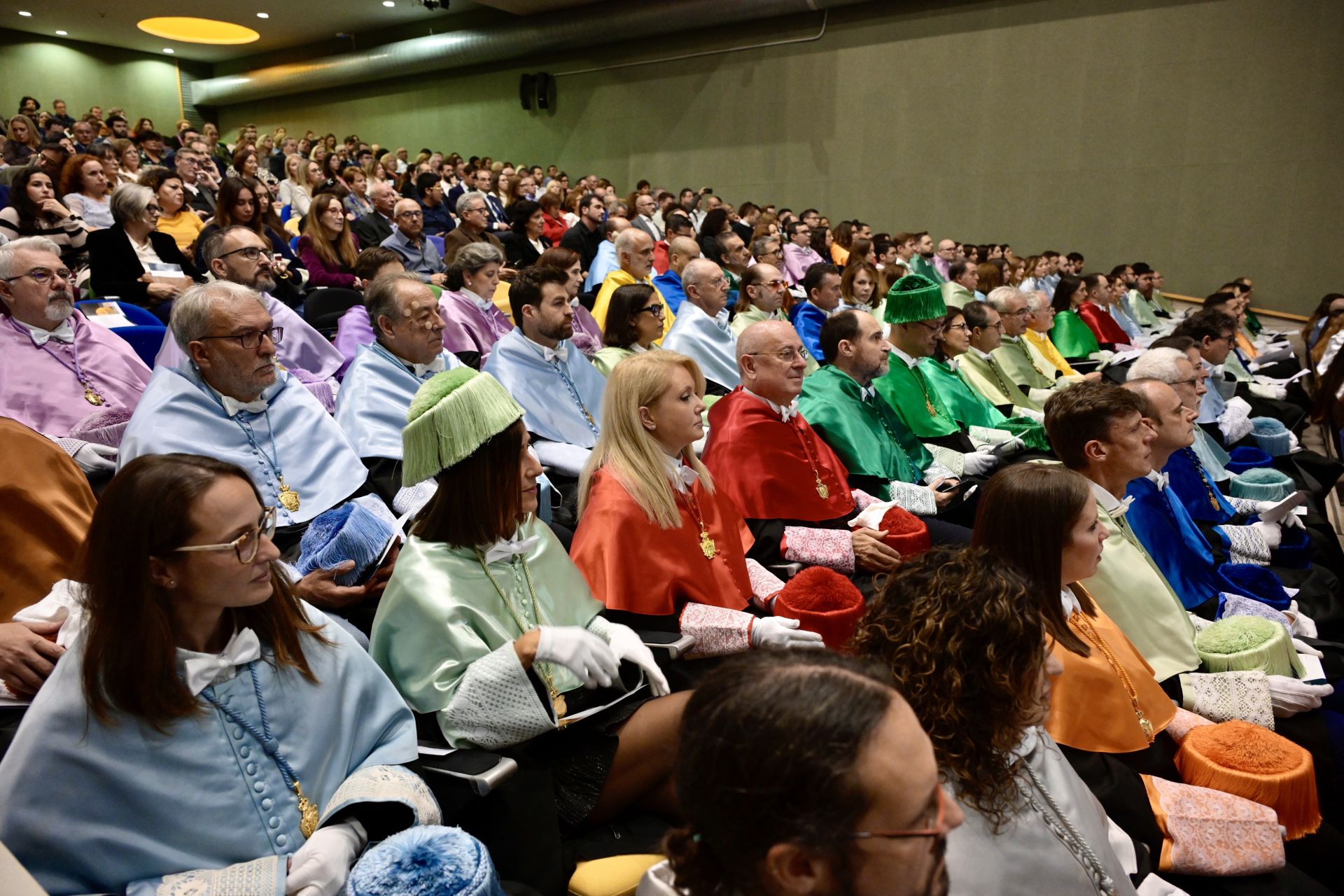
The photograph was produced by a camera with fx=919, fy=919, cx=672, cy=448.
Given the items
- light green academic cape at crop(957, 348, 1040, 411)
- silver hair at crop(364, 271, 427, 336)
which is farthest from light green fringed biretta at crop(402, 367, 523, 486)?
light green academic cape at crop(957, 348, 1040, 411)

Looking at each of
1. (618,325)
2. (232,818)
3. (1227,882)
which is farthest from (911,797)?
(618,325)

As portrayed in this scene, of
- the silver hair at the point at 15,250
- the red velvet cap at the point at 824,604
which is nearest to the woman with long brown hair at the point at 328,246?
the silver hair at the point at 15,250

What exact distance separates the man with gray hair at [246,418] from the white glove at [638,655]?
1214mm

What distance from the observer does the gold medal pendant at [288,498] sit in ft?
10.8

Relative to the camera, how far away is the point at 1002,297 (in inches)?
290

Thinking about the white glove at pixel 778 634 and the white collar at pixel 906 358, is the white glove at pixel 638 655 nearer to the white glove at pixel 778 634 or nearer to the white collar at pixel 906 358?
the white glove at pixel 778 634

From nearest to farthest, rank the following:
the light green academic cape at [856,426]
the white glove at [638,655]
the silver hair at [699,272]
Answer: the white glove at [638,655]
the light green academic cape at [856,426]
the silver hair at [699,272]

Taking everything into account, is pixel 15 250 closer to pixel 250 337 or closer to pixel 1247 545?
pixel 250 337

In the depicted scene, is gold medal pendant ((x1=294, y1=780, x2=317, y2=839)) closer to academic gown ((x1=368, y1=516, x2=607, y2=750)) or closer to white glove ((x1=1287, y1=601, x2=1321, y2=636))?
academic gown ((x1=368, y1=516, x2=607, y2=750))

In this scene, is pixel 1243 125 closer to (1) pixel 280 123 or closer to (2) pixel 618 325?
(2) pixel 618 325

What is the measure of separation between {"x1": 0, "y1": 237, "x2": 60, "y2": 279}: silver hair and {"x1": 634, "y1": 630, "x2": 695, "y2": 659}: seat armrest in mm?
2804

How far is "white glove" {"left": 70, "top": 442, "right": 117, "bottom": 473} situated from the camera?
10.2 feet

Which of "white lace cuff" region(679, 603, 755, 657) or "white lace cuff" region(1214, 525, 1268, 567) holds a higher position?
"white lace cuff" region(679, 603, 755, 657)

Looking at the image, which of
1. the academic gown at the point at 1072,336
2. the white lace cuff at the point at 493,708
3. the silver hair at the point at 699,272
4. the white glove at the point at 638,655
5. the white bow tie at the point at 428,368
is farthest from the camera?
the academic gown at the point at 1072,336
